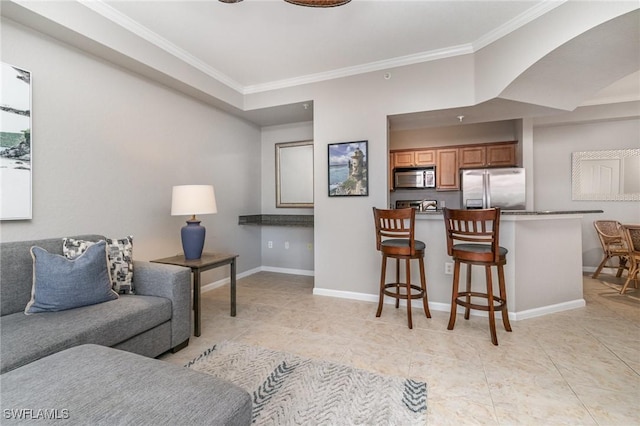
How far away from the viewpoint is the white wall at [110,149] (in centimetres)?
209

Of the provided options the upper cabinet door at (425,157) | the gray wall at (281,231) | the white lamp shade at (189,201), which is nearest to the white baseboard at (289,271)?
the gray wall at (281,231)

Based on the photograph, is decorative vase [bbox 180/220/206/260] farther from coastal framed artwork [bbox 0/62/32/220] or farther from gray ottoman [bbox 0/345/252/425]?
gray ottoman [bbox 0/345/252/425]

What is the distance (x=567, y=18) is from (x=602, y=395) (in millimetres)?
2568

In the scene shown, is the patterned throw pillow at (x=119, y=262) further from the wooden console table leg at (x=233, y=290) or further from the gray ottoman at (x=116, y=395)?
the gray ottoman at (x=116, y=395)

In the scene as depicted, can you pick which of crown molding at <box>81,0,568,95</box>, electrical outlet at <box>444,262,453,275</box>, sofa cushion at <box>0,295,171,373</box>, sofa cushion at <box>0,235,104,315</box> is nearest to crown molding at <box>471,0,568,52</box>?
crown molding at <box>81,0,568,95</box>

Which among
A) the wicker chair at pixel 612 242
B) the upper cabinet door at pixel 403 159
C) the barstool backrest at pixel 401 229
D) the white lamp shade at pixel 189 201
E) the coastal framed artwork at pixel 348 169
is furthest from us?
the upper cabinet door at pixel 403 159

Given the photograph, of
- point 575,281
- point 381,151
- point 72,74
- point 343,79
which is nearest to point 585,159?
point 575,281

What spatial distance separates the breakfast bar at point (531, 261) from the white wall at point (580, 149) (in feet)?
7.66

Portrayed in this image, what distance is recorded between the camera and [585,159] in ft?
15.3

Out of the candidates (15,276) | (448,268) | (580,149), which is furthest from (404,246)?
(580,149)

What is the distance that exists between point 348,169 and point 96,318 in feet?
8.66

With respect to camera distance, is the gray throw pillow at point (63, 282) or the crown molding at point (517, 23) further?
the crown molding at point (517, 23)

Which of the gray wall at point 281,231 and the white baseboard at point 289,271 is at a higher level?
the gray wall at point 281,231

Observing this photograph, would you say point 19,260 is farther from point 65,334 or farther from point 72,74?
point 72,74
